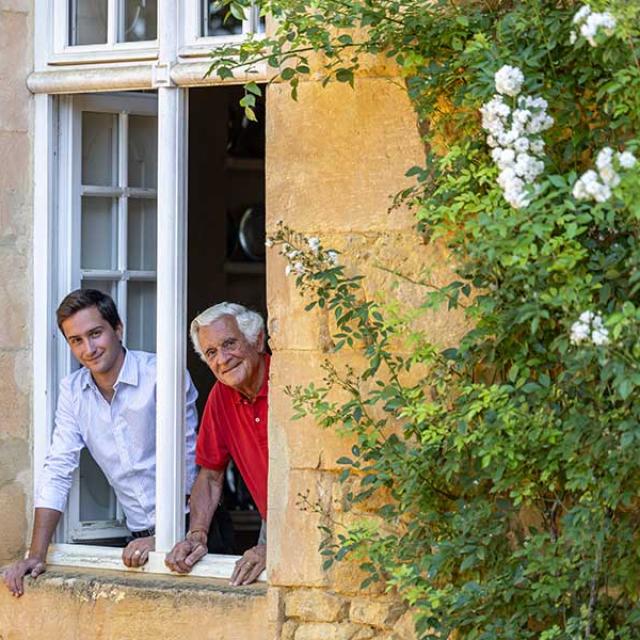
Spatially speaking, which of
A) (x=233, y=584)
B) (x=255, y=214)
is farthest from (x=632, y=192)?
(x=255, y=214)

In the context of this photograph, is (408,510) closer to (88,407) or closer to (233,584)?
(233,584)

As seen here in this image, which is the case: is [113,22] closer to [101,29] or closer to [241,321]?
[101,29]

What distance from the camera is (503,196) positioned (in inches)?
172

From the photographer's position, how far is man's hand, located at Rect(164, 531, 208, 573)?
5402 millimetres

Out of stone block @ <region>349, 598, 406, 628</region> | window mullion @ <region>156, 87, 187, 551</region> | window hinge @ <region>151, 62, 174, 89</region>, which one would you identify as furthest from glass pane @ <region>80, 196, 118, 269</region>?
stone block @ <region>349, 598, 406, 628</region>

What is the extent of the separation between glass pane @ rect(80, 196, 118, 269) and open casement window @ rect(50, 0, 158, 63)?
0.53 meters

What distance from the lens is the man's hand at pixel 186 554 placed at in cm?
540

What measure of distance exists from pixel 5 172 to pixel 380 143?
5.05 feet

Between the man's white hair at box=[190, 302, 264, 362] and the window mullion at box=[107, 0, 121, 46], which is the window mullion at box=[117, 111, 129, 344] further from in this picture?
the man's white hair at box=[190, 302, 264, 362]

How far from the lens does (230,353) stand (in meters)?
5.59

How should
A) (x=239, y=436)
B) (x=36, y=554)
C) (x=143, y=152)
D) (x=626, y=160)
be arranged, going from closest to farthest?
(x=626, y=160)
(x=36, y=554)
(x=239, y=436)
(x=143, y=152)

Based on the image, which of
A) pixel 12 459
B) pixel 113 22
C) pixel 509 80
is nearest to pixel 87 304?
pixel 12 459

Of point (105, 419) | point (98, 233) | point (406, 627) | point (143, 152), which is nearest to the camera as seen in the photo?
point (406, 627)

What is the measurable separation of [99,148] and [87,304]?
636mm
